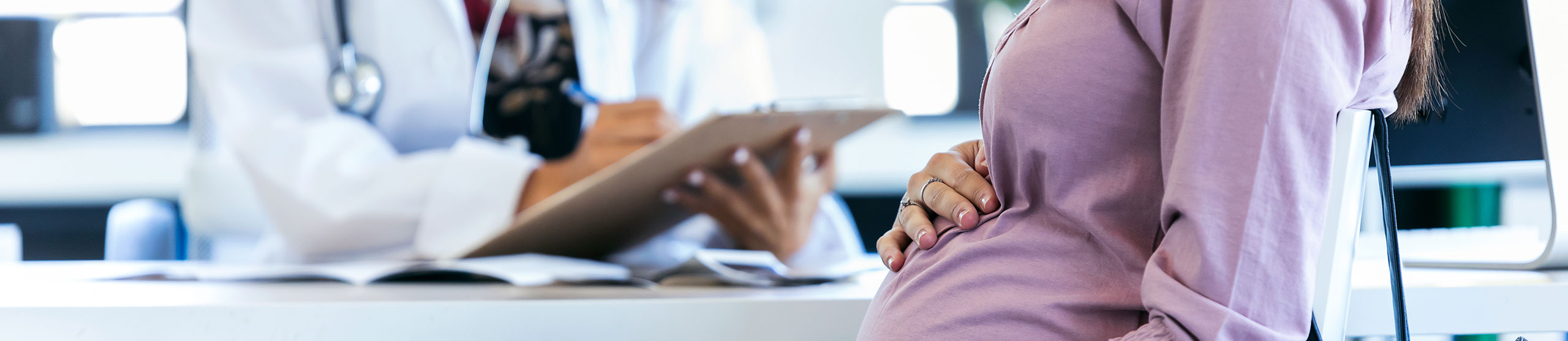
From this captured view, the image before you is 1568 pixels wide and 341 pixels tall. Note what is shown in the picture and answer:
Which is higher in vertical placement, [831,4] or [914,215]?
[831,4]

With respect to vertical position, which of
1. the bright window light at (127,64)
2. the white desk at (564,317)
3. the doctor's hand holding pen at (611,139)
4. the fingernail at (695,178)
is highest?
the bright window light at (127,64)

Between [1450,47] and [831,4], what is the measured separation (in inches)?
98.2

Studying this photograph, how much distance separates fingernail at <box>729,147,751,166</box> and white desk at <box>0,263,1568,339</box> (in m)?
0.25

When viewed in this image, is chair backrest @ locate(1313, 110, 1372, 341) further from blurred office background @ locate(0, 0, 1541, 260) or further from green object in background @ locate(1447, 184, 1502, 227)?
blurred office background @ locate(0, 0, 1541, 260)

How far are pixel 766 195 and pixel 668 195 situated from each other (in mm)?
181

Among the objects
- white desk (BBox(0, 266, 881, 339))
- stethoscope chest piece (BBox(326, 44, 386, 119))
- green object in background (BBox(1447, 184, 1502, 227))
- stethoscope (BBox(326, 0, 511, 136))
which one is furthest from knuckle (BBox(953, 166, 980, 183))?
green object in background (BBox(1447, 184, 1502, 227))

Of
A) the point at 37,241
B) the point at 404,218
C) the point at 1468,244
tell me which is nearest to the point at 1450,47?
the point at 1468,244

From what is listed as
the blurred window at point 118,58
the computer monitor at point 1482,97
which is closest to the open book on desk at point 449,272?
the computer monitor at point 1482,97

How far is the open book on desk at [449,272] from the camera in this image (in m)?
0.73

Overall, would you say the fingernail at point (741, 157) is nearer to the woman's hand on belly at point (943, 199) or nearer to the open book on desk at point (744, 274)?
the open book on desk at point (744, 274)

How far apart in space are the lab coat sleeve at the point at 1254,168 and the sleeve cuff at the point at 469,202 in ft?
2.44

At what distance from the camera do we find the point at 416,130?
1.31m

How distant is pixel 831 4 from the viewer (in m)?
3.15

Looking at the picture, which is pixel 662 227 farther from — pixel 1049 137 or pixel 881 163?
pixel 881 163
